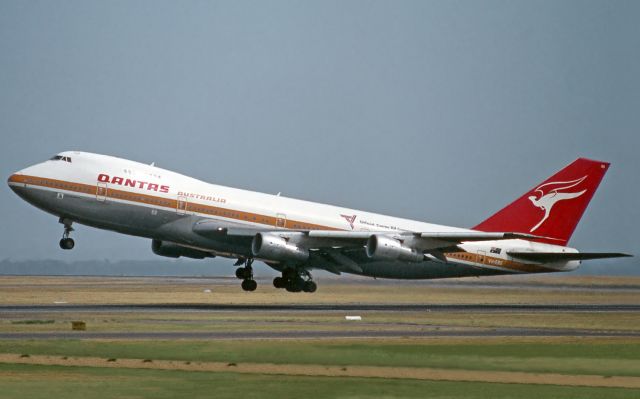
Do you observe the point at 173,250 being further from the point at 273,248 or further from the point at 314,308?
the point at 314,308

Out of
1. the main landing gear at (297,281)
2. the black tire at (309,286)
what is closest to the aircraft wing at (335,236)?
the main landing gear at (297,281)

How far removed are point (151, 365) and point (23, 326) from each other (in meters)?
13.2

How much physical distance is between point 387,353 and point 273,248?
22440 mm

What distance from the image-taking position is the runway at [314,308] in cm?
4853

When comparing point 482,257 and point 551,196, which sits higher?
point 551,196

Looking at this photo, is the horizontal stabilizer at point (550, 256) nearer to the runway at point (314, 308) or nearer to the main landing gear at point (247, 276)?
the runway at point (314, 308)

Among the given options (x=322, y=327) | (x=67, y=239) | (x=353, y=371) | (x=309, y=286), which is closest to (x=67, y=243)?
(x=67, y=239)

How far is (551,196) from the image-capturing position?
59812mm

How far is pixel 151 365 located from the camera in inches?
1035

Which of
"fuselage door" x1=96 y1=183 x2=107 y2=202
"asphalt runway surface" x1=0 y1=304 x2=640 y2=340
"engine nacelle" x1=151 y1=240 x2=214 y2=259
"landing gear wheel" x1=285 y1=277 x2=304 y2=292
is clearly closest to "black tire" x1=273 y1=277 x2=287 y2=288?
"landing gear wheel" x1=285 y1=277 x2=304 y2=292

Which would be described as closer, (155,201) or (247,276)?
(155,201)

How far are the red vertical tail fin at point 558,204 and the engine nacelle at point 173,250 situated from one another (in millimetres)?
16370

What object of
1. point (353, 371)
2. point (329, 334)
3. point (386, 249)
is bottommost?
point (353, 371)

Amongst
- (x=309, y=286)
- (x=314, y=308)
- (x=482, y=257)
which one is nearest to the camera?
(x=314, y=308)
